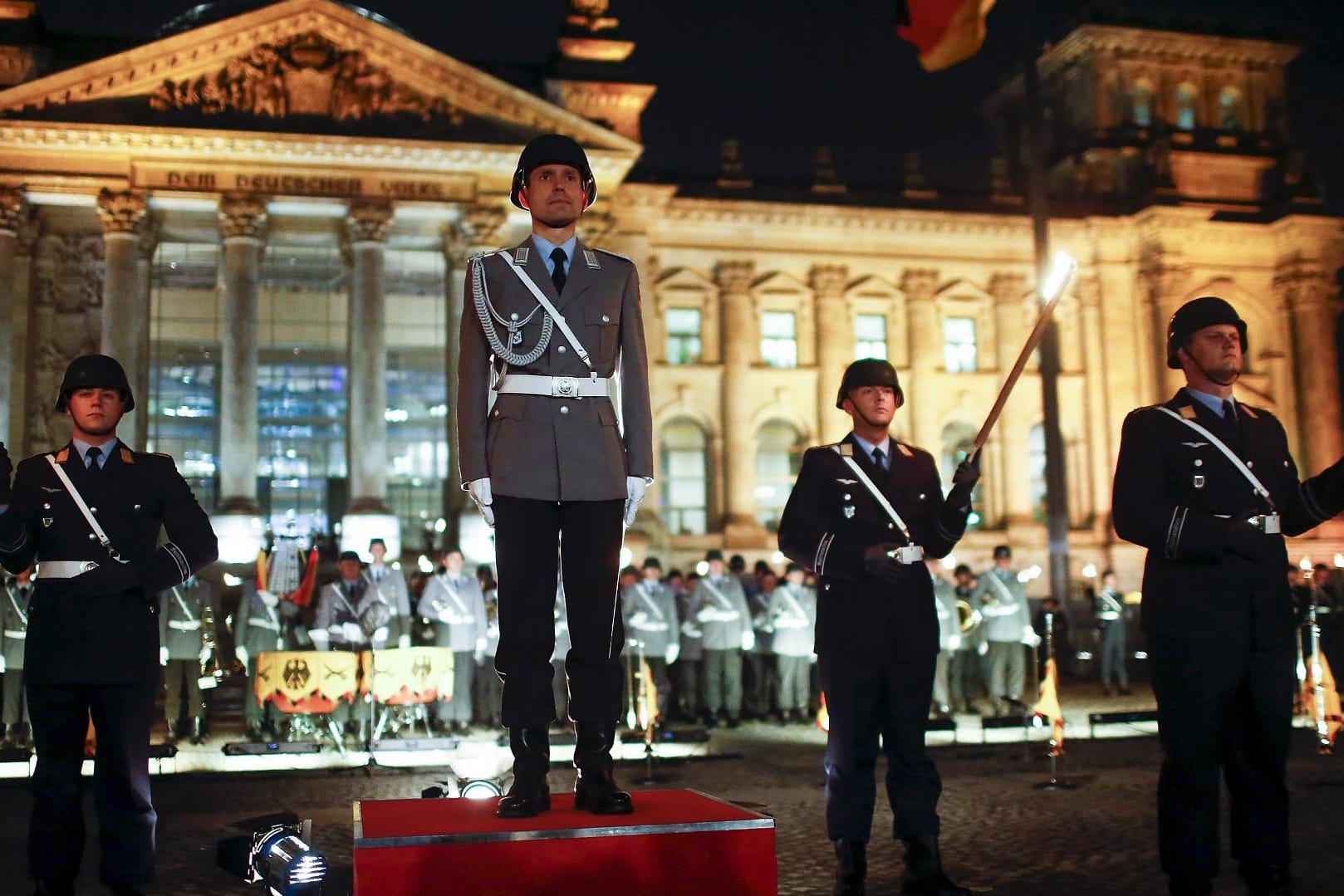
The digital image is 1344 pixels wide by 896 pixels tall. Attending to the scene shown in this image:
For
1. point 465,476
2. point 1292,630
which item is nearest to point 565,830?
point 465,476

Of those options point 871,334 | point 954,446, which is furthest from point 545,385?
point 954,446

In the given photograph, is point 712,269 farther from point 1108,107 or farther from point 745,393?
point 1108,107

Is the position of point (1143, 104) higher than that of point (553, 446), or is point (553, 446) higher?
point (1143, 104)

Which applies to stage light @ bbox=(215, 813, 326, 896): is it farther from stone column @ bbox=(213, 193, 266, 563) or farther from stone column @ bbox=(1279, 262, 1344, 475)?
stone column @ bbox=(1279, 262, 1344, 475)

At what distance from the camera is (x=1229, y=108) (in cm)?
5078

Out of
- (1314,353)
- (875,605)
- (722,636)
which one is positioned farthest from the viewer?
(1314,353)

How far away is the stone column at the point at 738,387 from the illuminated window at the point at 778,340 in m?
0.56

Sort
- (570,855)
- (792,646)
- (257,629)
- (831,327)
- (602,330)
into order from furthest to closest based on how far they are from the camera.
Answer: (831,327)
(792,646)
(257,629)
(602,330)
(570,855)

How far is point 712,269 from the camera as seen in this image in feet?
140

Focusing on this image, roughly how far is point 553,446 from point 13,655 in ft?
46.3

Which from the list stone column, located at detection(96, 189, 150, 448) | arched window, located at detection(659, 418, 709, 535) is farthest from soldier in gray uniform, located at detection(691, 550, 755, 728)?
arched window, located at detection(659, 418, 709, 535)

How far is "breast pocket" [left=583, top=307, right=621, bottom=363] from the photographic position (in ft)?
19.4

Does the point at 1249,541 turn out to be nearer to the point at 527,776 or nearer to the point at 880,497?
the point at 880,497

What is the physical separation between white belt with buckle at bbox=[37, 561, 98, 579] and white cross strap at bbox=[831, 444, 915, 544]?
395 centimetres
